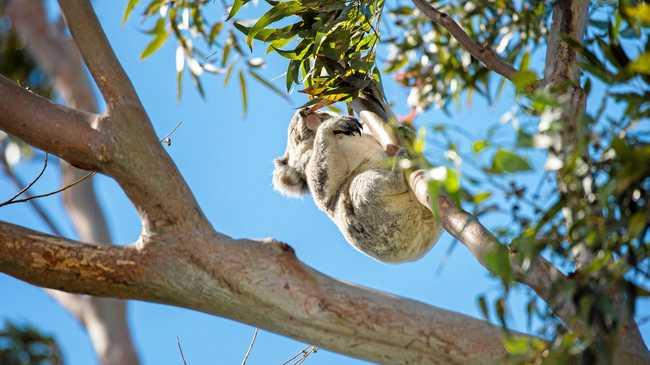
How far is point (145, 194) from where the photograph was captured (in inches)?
95.0

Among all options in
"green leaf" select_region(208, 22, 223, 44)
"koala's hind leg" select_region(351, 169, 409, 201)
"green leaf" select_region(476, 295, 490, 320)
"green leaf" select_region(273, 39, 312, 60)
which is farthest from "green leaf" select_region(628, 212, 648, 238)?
"green leaf" select_region(208, 22, 223, 44)

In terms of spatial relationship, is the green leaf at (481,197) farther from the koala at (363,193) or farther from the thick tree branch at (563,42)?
the koala at (363,193)

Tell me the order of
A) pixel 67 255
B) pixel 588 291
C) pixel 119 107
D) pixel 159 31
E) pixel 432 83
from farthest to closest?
pixel 432 83, pixel 159 31, pixel 119 107, pixel 67 255, pixel 588 291

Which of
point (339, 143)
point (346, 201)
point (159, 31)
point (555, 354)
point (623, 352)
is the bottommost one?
point (555, 354)

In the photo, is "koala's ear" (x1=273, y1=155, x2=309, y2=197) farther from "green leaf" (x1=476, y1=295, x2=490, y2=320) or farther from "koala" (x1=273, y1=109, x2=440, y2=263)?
"green leaf" (x1=476, y1=295, x2=490, y2=320)

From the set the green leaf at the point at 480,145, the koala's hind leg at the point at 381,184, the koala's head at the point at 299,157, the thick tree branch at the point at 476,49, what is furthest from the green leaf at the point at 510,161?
the koala's head at the point at 299,157

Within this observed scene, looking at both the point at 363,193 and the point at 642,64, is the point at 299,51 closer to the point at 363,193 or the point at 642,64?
the point at 363,193

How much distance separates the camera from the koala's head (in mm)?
4086

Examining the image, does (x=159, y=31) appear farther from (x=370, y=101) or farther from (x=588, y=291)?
(x=588, y=291)

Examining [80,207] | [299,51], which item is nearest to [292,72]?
[299,51]

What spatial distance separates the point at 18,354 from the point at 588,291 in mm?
2039

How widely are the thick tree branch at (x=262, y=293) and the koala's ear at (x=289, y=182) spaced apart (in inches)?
68.4

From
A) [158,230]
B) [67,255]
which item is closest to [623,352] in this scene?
[158,230]

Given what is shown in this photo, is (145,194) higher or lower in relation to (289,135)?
lower
